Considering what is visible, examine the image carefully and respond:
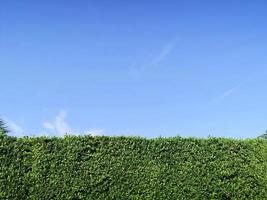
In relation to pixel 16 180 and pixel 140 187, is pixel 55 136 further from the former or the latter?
pixel 140 187

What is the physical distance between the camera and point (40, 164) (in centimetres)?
1477

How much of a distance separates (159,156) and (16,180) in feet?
14.3

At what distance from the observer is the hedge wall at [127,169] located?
14641 millimetres

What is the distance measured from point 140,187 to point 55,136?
2983 mm

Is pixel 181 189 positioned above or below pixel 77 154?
below

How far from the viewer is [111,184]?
1509 centimetres

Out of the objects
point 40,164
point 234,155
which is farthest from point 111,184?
point 234,155

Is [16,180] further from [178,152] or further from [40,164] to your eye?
[178,152]

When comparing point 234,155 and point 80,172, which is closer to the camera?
point 80,172

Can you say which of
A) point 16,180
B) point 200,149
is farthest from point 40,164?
point 200,149

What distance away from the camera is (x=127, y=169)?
15.3 m

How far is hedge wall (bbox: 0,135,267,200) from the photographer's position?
14641 millimetres

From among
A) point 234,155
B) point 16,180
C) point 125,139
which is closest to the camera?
point 16,180

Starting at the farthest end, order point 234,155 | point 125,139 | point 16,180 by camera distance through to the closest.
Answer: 1. point 234,155
2. point 125,139
3. point 16,180
